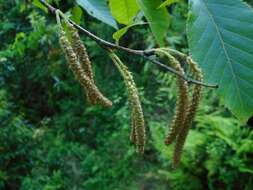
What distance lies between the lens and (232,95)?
400 millimetres

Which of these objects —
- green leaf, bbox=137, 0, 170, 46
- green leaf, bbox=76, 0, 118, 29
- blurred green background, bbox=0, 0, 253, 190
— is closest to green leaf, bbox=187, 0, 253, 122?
green leaf, bbox=137, 0, 170, 46

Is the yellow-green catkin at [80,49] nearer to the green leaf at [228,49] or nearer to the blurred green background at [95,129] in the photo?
the green leaf at [228,49]

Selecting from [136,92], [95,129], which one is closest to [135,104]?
[136,92]

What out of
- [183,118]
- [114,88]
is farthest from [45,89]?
[183,118]

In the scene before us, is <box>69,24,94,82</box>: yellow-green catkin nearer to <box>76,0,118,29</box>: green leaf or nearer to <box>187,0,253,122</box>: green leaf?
<box>76,0,118,29</box>: green leaf

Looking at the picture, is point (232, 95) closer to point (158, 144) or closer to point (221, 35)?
point (221, 35)

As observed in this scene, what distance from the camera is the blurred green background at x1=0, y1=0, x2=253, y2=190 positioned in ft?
10.4

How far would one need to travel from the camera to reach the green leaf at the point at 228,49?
0.39m

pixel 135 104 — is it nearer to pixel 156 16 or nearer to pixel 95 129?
pixel 156 16

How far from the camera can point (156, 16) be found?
0.46 m

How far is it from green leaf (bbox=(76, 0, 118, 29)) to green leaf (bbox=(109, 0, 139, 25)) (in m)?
0.06

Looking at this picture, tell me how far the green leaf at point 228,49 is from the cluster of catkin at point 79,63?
0.13 m

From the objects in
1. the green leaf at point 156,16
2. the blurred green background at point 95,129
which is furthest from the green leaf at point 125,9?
the blurred green background at point 95,129

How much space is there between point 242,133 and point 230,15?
9.74 ft
